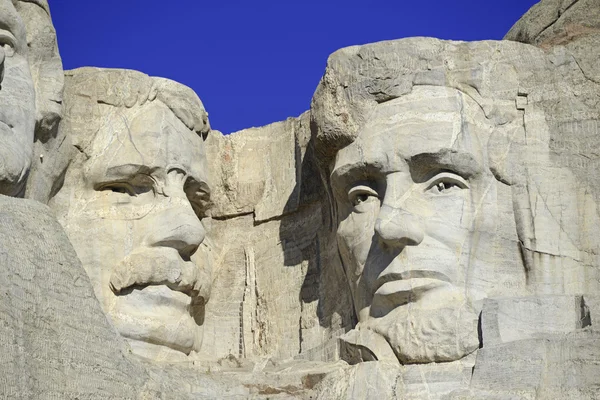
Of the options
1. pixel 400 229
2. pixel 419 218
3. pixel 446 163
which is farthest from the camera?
pixel 446 163

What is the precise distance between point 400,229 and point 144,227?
2.12 metres

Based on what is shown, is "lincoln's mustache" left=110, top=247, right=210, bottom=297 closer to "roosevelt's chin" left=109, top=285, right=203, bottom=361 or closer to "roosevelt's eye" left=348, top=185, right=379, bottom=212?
"roosevelt's chin" left=109, top=285, right=203, bottom=361

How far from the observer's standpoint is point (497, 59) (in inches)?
576

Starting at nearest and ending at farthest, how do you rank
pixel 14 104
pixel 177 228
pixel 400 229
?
1. pixel 14 104
2. pixel 400 229
3. pixel 177 228

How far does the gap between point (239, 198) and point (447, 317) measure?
3.01m

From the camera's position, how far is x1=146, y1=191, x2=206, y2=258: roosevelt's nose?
14.7 m

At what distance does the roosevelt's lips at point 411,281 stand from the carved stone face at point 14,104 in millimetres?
2774

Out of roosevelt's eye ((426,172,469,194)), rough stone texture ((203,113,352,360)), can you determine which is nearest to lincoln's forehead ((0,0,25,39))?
rough stone texture ((203,113,352,360))

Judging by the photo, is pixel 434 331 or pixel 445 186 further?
pixel 445 186

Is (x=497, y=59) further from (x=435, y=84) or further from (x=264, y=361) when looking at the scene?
(x=264, y=361)

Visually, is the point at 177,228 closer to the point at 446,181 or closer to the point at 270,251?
the point at 270,251

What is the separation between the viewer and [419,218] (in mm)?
14055

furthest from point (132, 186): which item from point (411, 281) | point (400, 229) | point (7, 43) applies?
point (411, 281)

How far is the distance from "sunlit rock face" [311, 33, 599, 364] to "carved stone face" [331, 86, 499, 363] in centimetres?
1
